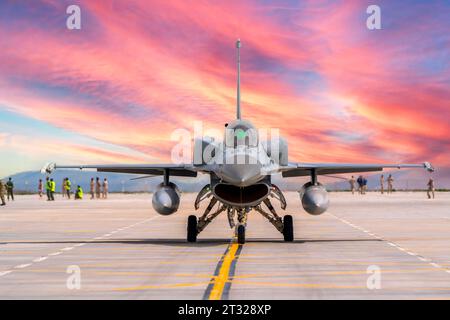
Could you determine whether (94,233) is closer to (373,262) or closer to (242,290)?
(373,262)

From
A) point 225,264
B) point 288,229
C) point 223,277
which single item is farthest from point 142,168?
point 223,277

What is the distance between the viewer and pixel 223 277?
14.5 metres

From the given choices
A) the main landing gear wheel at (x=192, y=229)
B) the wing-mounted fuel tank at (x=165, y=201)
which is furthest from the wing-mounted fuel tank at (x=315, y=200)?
the wing-mounted fuel tank at (x=165, y=201)

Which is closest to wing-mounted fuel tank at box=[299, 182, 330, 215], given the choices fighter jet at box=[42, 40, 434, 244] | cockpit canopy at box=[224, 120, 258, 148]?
fighter jet at box=[42, 40, 434, 244]

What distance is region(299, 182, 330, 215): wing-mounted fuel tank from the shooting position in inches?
902

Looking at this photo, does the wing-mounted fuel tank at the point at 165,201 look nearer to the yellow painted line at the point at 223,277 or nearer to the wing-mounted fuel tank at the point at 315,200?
the yellow painted line at the point at 223,277

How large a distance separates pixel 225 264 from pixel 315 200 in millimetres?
6895

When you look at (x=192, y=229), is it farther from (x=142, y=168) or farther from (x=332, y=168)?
(x=332, y=168)

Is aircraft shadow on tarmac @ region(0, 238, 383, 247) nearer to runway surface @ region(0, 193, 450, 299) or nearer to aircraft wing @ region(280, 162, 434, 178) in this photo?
runway surface @ region(0, 193, 450, 299)

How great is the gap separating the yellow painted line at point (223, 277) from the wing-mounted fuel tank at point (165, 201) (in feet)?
10.1

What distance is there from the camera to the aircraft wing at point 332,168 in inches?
940

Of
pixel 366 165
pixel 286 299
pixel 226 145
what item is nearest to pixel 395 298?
pixel 286 299
